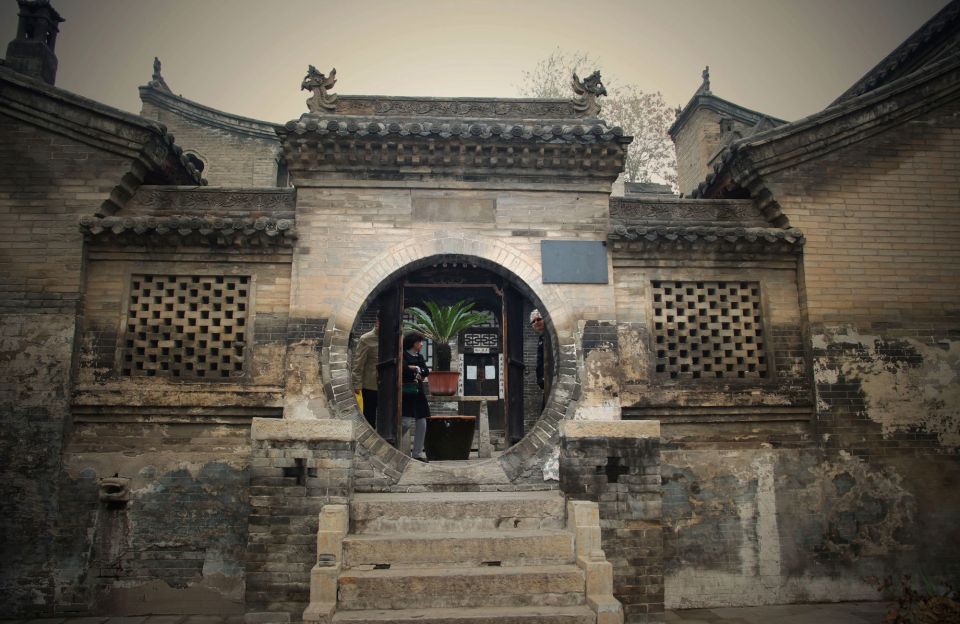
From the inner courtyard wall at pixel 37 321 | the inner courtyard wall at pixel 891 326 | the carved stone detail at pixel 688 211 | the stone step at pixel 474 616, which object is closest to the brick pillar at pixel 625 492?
the stone step at pixel 474 616

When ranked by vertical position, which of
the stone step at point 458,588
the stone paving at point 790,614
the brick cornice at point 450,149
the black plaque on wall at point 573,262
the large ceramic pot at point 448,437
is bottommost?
the stone paving at point 790,614

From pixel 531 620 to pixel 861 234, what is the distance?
20.9ft

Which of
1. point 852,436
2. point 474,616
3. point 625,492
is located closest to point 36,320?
point 474,616

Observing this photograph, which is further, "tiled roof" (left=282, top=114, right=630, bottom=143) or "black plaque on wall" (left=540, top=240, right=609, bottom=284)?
"black plaque on wall" (left=540, top=240, right=609, bottom=284)

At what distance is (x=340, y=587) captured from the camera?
5566 mm

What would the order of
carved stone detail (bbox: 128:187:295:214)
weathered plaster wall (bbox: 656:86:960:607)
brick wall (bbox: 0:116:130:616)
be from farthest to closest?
1. carved stone detail (bbox: 128:187:295:214)
2. weathered plaster wall (bbox: 656:86:960:607)
3. brick wall (bbox: 0:116:130:616)

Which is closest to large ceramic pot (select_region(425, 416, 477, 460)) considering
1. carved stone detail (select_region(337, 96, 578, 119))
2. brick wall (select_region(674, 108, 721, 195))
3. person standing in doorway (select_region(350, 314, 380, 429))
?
person standing in doorway (select_region(350, 314, 380, 429))

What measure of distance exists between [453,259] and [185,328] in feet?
10.8

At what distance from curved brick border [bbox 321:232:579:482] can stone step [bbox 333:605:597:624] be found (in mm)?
2111

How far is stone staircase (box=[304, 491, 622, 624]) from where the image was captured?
5422 mm

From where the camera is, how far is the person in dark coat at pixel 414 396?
354 inches

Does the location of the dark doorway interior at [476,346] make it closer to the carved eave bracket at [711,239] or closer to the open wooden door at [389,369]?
the open wooden door at [389,369]

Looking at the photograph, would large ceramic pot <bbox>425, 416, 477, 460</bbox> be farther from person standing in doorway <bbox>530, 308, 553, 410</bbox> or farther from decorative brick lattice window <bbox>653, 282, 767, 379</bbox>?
decorative brick lattice window <bbox>653, 282, 767, 379</bbox>

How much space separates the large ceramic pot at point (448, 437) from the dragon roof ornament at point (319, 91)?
14.5 feet
